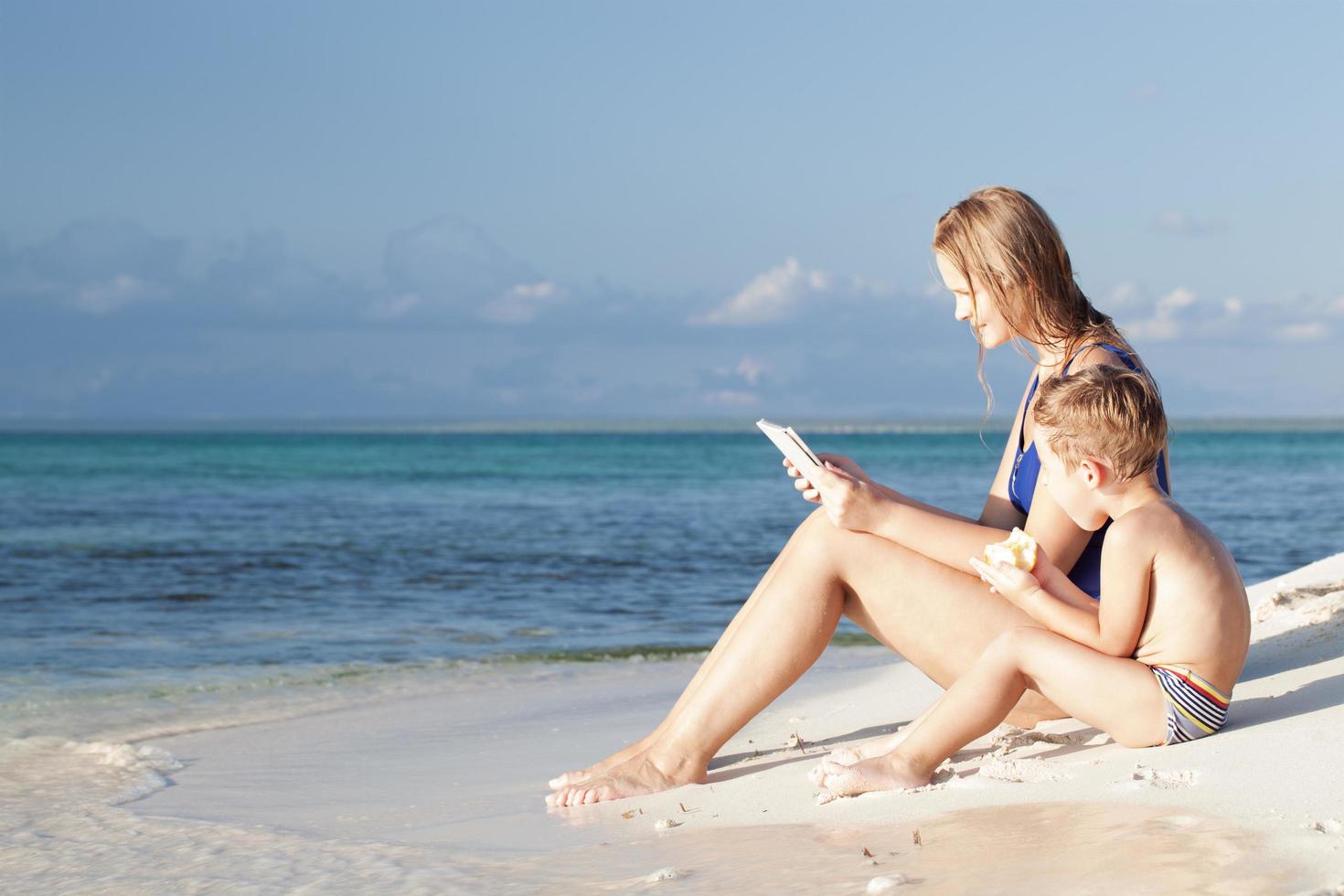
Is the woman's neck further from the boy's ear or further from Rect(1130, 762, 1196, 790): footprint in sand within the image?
Rect(1130, 762, 1196, 790): footprint in sand

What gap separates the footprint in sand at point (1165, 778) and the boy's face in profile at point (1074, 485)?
63 cm

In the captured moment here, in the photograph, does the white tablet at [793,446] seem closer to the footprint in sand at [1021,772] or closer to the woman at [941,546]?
the woman at [941,546]

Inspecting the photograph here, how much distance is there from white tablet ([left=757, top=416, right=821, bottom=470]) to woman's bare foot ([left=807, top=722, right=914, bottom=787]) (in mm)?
760

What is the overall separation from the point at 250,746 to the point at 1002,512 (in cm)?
313

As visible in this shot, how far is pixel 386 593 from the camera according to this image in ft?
31.9

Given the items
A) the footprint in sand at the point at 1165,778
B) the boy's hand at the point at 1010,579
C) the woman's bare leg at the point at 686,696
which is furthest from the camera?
the woman's bare leg at the point at 686,696

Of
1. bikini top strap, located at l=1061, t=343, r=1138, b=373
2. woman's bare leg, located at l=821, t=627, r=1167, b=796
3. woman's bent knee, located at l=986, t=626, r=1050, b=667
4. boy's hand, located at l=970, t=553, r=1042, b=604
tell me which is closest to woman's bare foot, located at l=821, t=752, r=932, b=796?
woman's bare leg, located at l=821, t=627, r=1167, b=796

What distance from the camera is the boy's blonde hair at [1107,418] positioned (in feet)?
9.84

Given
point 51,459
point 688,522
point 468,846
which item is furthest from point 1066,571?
point 51,459

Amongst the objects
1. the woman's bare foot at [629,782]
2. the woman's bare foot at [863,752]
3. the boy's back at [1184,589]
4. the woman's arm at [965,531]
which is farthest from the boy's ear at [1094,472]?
the woman's bare foot at [629,782]

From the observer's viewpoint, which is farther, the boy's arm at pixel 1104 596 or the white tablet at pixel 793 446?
the white tablet at pixel 793 446

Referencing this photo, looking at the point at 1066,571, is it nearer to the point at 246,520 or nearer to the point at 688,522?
the point at 688,522

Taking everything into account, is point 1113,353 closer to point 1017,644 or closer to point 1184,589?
point 1184,589

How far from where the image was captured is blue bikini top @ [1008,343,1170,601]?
11.0 feet
